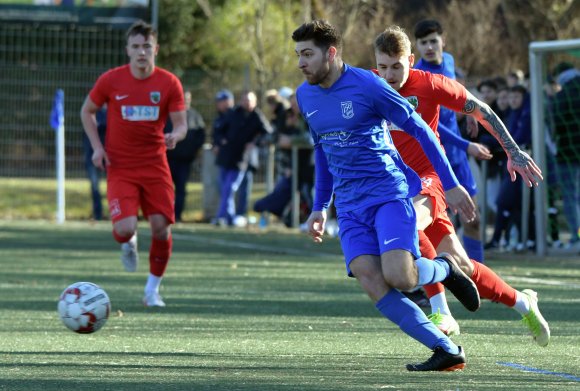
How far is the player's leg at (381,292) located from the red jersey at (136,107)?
3.87m

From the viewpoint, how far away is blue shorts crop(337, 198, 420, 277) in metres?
6.77

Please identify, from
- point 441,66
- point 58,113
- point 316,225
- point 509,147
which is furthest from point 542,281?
point 58,113

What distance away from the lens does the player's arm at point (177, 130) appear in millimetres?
10117

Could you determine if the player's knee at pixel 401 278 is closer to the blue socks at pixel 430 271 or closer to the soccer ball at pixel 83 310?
the blue socks at pixel 430 271

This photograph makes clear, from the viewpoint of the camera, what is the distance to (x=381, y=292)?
6.77 meters

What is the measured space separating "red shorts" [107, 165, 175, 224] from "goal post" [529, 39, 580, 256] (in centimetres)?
605

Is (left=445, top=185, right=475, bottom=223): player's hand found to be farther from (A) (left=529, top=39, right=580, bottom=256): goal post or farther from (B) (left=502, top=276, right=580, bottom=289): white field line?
(A) (left=529, top=39, right=580, bottom=256): goal post

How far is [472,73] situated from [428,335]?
2676 centimetres

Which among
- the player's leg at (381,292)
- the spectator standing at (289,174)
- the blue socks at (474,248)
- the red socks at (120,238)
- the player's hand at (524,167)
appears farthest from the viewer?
the spectator standing at (289,174)

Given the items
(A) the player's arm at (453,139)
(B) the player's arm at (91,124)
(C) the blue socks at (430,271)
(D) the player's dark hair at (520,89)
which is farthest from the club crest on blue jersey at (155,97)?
(D) the player's dark hair at (520,89)

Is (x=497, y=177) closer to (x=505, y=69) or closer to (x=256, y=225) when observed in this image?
(x=256, y=225)

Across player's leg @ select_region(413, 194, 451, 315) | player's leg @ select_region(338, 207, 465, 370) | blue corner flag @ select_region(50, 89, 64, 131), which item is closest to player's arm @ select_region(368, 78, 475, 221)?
player's leg @ select_region(338, 207, 465, 370)

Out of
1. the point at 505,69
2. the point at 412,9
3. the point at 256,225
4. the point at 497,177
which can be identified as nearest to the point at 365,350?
the point at 497,177

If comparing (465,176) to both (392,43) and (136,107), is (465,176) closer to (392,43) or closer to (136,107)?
(392,43)
